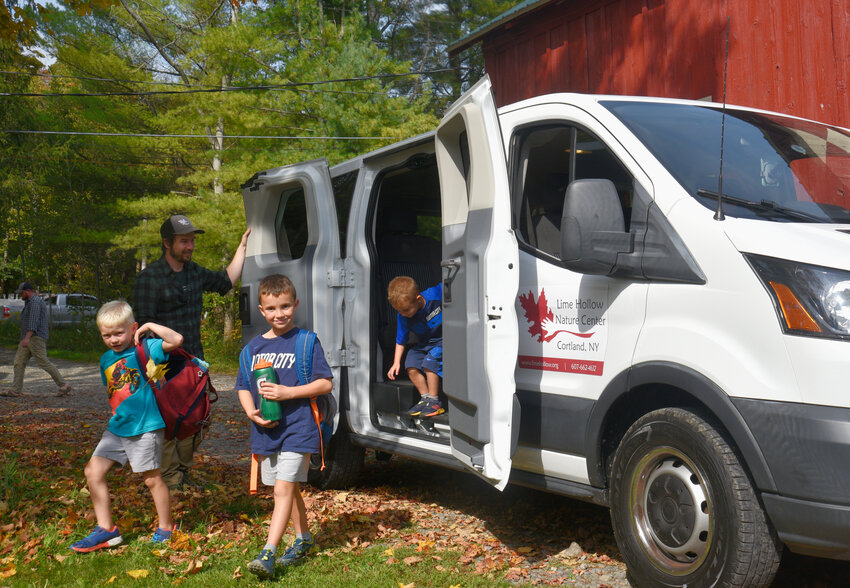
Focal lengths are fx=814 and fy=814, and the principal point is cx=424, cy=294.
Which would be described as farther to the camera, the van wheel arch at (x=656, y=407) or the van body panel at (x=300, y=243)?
the van body panel at (x=300, y=243)

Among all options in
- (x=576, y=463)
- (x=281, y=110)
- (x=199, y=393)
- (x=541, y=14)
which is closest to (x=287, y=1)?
(x=281, y=110)

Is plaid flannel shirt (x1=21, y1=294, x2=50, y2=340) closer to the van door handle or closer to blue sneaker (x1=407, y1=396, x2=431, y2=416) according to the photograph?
blue sneaker (x1=407, y1=396, x2=431, y2=416)

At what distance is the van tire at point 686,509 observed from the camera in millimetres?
3191

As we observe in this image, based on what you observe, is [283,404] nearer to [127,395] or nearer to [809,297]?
[127,395]

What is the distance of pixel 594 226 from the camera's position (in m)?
3.64

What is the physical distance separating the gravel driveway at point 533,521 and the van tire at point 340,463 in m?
0.22

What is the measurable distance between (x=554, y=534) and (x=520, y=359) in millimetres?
1290

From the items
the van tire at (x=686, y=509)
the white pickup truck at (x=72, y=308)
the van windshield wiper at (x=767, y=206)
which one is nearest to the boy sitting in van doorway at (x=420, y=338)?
the van tire at (x=686, y=509)

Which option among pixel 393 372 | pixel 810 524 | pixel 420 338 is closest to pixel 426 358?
pixel 420 338

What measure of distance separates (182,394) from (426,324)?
1853 millimetres

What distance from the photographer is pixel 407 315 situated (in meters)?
6.03

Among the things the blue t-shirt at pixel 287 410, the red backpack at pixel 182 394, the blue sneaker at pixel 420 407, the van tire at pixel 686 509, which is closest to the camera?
the van tire at pixel 686 509

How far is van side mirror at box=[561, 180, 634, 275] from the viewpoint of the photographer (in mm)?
3631

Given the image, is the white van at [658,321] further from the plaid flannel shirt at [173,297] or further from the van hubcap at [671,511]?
the plaid flannel shirt at [173,297]
